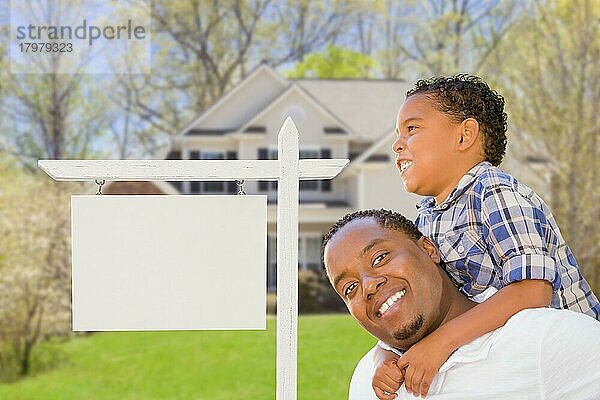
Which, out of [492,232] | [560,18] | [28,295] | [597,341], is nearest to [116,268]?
[492,232]

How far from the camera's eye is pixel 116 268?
1168mm

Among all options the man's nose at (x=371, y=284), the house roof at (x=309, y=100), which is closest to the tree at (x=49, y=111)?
the house roof at (x=309, y=100)

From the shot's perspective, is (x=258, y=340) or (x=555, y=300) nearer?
(x=555, y=300)

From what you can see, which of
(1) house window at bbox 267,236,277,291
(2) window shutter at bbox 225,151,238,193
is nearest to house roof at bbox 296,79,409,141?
(2) window shutter at bbox 225,151,238,193

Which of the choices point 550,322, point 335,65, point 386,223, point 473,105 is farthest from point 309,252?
point 550,322

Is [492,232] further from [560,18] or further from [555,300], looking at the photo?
[560,18]

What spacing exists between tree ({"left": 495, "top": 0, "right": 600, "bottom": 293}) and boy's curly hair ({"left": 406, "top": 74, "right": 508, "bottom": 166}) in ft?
12.8

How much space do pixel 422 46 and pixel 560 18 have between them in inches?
32.3

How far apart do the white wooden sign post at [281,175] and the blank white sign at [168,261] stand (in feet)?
0.12

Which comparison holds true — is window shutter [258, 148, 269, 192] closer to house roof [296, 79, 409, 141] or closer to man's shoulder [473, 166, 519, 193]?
house roof [296, 79, 409, 141]

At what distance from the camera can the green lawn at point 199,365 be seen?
16.9 ft

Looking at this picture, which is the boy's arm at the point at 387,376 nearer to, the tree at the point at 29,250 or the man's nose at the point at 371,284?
the man's nose at the point at 371,284

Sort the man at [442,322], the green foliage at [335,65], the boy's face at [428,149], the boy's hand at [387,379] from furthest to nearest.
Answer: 1. the green foliage at [335,65]
2. the boy's face at [428,149]
3. the boy's hand at [387,379]
4. the man at [442,322]

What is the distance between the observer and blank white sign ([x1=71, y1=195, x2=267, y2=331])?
3.80ft
